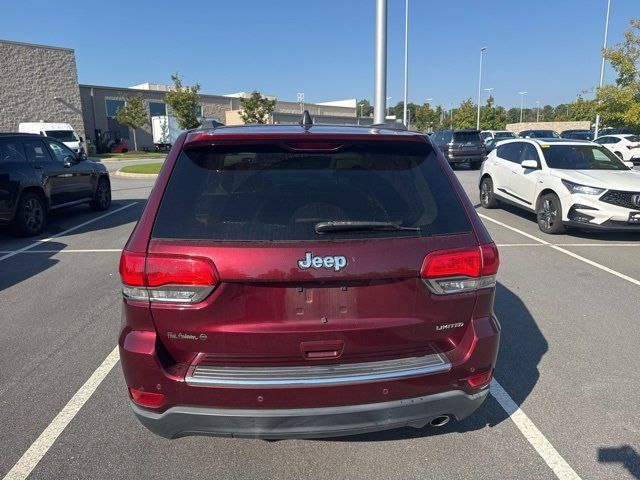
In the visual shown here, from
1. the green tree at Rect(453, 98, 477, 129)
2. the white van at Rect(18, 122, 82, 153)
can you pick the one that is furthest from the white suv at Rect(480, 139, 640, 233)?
the green tree at Rect(453, 98, 477, 129)

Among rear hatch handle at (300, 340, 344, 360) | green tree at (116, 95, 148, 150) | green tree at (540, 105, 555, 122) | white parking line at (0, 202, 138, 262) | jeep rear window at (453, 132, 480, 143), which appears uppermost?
green tree at (540, 105, 555, 122)

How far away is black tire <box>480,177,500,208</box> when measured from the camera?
452 inches

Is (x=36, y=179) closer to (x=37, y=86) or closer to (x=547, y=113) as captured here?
(x=37, y=86)

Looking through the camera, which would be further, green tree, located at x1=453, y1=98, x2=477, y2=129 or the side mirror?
green tree, located at x1=453, y1=98, x2=477, y2=129

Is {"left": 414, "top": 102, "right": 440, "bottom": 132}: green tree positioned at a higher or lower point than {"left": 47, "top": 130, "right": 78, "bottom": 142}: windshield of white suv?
higher

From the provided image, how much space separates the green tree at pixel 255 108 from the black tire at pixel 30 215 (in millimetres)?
36888

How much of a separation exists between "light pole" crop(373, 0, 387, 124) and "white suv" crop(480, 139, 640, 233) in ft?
9.92

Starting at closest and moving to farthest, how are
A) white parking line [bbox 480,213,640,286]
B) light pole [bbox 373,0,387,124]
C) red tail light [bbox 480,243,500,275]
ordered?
red tail light [bbox 480,243,500,275]
white parking line [bbox 480,213,640,286]
light pole [bbox 373,0,387,124]

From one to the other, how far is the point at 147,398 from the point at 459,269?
5.25ft

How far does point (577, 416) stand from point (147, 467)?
2.65 metres

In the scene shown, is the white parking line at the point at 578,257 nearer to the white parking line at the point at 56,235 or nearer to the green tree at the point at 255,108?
the white parking line at the point at 56,235

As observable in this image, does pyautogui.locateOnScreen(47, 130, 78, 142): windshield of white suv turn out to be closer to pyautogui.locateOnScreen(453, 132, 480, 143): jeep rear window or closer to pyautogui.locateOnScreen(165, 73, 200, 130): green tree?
pyautogui.locateOnScreen(165, 73, 200, 130): green tree

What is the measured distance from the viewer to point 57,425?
118 inches

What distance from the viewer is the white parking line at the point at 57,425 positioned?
261cm
